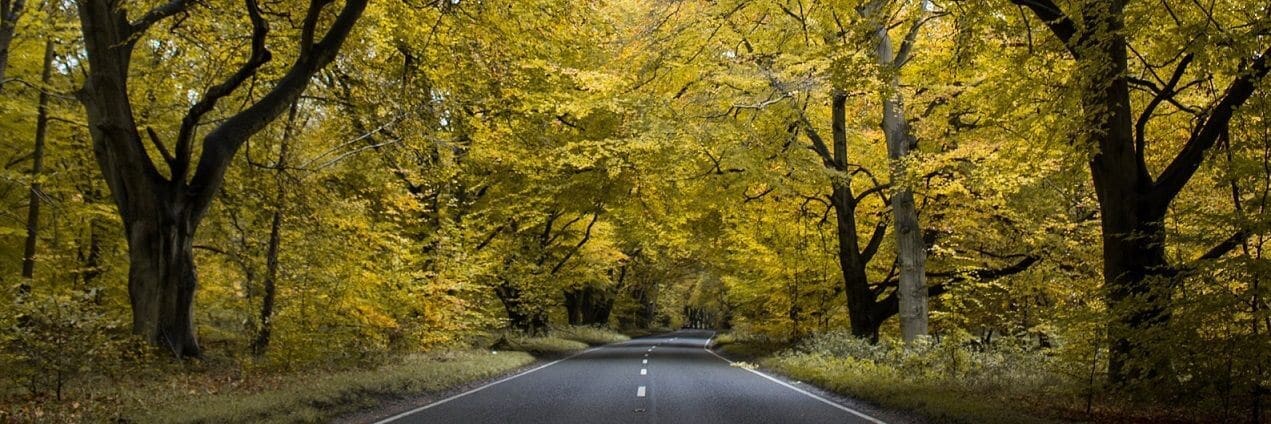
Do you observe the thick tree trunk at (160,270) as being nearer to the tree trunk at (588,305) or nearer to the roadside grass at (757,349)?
the roadside grass at (757,349)

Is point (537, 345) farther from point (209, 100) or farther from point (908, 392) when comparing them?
point (908, 392)

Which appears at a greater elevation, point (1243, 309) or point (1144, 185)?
point (1144, 185)

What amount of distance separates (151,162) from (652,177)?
431 inches

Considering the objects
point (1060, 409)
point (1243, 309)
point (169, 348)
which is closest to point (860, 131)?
point (1060, 409)

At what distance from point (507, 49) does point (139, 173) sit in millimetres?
5603

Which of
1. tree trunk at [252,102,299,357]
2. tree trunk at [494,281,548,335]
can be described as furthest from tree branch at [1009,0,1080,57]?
tree trunk at [494,281,548,335]

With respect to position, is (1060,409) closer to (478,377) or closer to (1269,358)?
(1269,358)

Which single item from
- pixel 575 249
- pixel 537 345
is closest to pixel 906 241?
pixel 537 345

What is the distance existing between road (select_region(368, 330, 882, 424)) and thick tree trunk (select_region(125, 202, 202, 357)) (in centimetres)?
397

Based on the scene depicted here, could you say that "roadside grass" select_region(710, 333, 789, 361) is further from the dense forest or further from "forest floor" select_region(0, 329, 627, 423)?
"forest floor" select_region(0, 329, 627, 423)

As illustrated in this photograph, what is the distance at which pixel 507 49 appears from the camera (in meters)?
11.5

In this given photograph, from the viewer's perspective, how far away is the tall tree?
7.22 m

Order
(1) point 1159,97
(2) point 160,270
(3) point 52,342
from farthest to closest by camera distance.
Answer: (2) point 160,270
(1) point 1159,97
(3) point 52,342

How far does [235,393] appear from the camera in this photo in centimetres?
912
